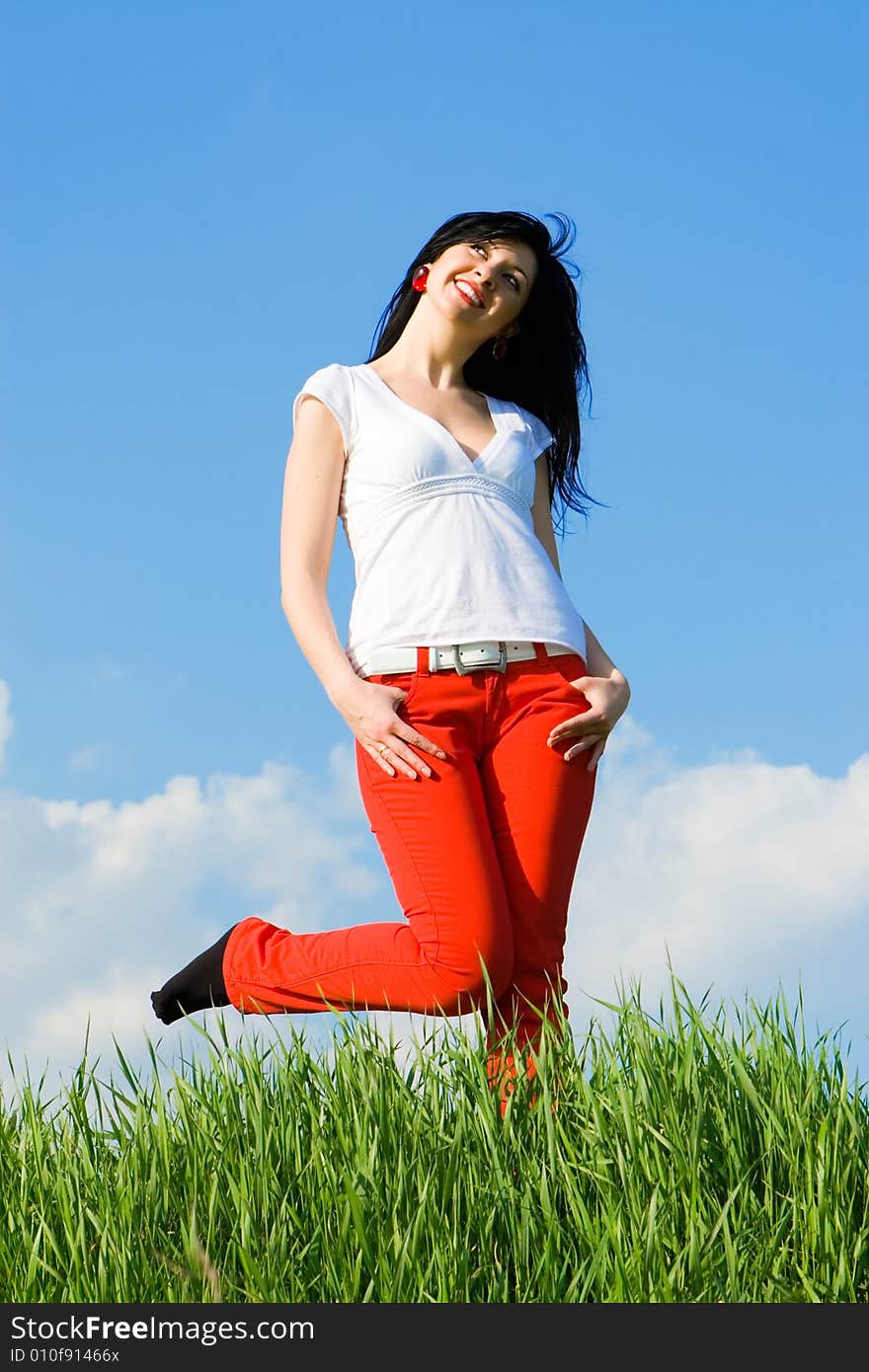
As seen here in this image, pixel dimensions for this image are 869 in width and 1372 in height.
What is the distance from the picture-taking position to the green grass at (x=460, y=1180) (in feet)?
8.46

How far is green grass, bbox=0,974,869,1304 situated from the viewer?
258cm

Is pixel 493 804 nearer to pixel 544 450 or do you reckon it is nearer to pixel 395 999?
pixel 395 999

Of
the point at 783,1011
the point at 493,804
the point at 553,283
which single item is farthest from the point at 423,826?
the point at 553,283

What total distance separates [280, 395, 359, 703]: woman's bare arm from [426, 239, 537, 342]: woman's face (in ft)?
1.52

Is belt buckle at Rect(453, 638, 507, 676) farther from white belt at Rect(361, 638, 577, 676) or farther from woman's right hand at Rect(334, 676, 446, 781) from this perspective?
woman's right hand at Rect(334, 676, 446, 781)

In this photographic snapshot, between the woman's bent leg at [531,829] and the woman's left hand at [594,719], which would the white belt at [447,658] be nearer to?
the woman's bent leg at [531,829]

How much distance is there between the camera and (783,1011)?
3.15 meters

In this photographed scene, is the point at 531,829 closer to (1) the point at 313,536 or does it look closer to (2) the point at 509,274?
(1) the point at 313,536

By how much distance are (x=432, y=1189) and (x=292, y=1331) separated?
42cm

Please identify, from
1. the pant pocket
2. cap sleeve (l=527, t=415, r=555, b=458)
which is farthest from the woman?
cap sleeve (l=527, t=415, r=555, b=458)

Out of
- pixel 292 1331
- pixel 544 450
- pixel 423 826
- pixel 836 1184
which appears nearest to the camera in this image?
pixel 292 1331

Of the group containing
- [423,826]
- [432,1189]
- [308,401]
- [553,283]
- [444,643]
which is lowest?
[432,1189]

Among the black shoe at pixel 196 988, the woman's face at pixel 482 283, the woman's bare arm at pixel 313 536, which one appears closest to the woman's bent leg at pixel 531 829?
the woman's bare arm at pixel 313 536

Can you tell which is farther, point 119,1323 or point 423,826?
point 423,826
